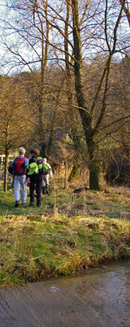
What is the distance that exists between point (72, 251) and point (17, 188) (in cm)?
433

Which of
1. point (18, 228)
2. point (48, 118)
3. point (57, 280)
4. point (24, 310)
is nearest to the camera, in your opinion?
point (24, 310)

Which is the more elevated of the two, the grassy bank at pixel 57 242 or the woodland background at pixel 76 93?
the woodland background at pixel 76 93

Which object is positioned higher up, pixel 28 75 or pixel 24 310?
pixel 28 75

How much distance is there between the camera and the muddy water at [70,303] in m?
4.34

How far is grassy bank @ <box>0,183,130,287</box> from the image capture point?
5707 mm

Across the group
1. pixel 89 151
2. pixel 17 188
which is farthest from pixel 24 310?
pixel 89 151

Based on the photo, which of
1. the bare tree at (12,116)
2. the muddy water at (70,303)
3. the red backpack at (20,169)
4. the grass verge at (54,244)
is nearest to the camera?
the muddy water at (70,303)

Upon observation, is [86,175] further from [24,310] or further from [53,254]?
[24,310]

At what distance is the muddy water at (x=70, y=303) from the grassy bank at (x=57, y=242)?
28 centimetres

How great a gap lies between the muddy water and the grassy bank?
11.1 inches

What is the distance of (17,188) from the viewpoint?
1046 cm

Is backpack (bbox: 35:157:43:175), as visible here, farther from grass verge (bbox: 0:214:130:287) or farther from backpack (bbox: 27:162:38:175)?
grass verge (bbox: 0:214:130:287)

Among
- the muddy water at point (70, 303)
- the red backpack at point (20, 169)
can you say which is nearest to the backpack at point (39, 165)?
the red backpack at point (20, 169)

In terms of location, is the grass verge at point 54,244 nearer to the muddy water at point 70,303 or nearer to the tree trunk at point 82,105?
the muddy water at point 70,303
